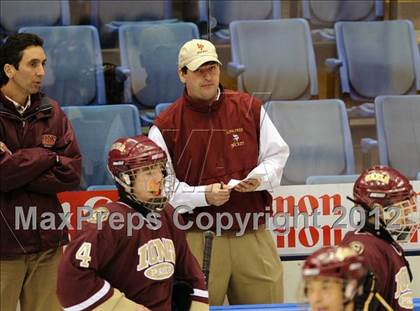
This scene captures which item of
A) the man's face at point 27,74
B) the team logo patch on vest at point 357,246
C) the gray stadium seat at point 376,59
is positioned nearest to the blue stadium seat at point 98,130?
the man's face at point 27,74

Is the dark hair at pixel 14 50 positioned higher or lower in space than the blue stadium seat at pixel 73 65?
higher

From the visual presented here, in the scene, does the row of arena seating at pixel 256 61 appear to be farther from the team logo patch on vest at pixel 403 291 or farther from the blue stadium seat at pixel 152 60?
the team logo patch on vest at pixel 403 291

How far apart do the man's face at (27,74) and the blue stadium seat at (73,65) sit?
1165 millimetres

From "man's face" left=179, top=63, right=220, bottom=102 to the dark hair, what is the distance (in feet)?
2.13

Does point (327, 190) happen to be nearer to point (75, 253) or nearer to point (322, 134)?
point (322, 134)

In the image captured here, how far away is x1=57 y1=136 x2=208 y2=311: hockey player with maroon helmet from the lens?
10.1 ft

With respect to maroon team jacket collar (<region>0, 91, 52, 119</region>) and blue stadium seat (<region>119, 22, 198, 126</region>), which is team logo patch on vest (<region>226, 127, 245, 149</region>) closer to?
maroon team jacket collar (<region>0, 91, 52, 119</region>)

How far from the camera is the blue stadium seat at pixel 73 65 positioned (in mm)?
5109

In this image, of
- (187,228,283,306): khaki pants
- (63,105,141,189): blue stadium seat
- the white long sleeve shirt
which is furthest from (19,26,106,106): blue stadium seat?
(187,228,283,306): khaki pants

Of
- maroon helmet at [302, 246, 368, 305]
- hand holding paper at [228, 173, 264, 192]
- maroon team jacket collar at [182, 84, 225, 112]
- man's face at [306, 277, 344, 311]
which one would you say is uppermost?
maroon helmet at [302, 246, 368, 305]

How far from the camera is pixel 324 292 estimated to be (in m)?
2.40

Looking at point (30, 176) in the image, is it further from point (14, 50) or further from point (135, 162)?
point (135, 162)

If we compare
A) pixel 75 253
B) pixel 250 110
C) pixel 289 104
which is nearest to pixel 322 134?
pixel 289 104

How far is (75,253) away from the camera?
3064mm
